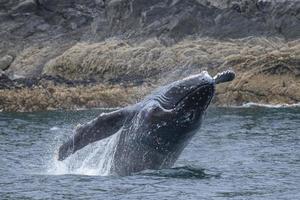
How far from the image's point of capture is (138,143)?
1916 cm

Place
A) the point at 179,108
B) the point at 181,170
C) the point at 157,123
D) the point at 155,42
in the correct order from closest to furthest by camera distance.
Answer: the point at 179,108 < the point at 157,123 < the point at 181,170 < the point at 155,42

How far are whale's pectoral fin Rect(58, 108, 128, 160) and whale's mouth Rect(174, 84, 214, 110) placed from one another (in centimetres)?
156

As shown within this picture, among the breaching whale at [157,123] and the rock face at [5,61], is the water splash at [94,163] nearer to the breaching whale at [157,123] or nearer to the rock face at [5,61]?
the breaching whale at [157,123]

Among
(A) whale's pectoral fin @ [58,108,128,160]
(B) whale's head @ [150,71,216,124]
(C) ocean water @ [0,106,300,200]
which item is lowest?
(C) ocean water @ [0,106,300,200]

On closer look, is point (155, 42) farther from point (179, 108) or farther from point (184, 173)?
point (179, 108)

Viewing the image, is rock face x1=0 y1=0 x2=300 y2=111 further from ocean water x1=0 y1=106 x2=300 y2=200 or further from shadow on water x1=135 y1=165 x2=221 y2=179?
shadow on water x1=135 y1=165 x2=221 y2=179

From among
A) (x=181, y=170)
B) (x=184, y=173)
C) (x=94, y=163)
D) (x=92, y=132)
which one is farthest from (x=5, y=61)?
(x=92, y=132)

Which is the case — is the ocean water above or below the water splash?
below

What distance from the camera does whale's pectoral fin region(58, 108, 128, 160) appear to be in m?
18.6

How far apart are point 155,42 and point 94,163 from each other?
4150 cm

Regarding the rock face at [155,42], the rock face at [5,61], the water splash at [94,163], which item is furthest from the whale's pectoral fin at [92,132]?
the rock face at [5,61]

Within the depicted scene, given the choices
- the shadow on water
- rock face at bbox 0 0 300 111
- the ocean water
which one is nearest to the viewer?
the ocean water

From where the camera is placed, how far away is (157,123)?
61.2 feet

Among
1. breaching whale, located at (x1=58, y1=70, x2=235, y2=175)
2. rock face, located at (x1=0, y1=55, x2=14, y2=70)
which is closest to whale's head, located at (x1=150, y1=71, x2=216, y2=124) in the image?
breaching whale, located at (x1=58, y1=70, x2=235, y2=175)
